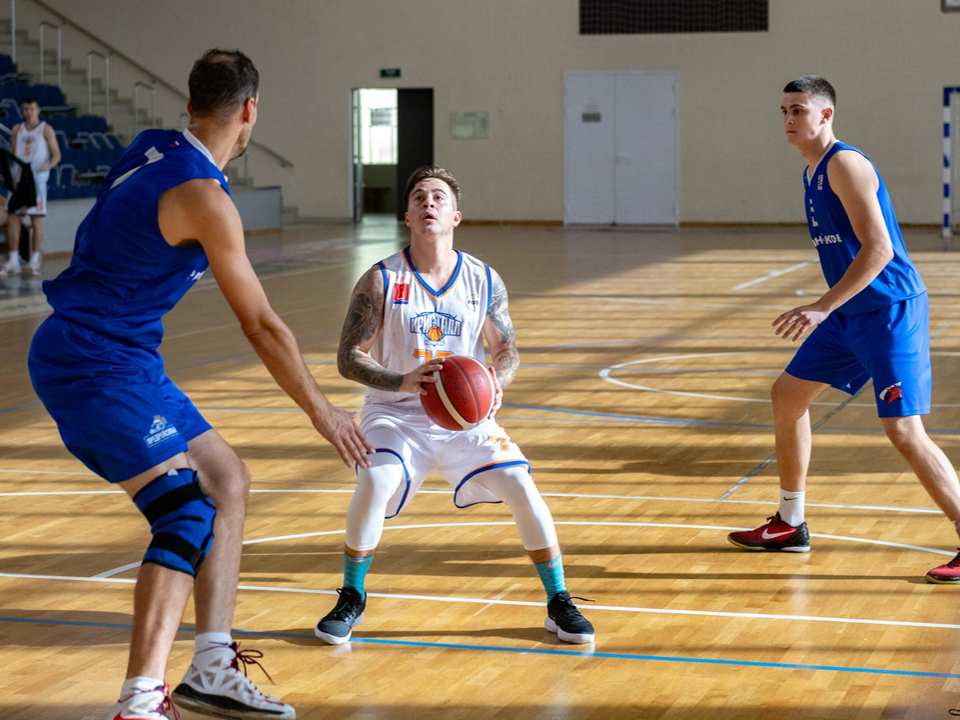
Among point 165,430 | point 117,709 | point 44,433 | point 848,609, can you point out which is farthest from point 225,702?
point 44,433

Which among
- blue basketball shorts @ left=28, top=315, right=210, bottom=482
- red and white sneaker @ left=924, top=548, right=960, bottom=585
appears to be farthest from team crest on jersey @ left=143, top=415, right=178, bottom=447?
red and white sneaker @ left=924, top=548, right=960, bottom=585

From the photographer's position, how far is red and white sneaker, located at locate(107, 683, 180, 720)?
2.87m

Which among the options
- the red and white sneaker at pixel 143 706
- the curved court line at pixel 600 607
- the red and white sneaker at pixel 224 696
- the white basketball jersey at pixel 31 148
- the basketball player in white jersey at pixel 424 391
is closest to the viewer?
the red and white sneaker at pixel 143 706

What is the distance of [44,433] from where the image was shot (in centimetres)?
703

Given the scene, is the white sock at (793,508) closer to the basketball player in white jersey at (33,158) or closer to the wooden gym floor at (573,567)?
the wooden gym floor at (573,567)

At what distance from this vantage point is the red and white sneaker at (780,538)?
4.71 m

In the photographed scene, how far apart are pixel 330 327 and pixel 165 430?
7.94m

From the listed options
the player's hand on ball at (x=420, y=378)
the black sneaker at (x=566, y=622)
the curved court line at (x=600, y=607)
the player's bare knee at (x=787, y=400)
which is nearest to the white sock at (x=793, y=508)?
the player's bare knee at (x=787, y=400)

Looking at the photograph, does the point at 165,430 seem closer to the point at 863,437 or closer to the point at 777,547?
the point at 777,547

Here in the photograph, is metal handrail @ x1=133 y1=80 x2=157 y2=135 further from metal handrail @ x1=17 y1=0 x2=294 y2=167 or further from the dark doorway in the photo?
the dark doorway

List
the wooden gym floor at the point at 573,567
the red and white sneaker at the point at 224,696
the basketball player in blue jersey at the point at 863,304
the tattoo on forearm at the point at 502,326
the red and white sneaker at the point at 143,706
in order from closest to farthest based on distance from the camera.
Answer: the red and white sneaker at the point at 143,706, the red and white sneaker at the point at 224,696, the wooden gym floor at the point at 573,567, the tattoo on forearm at the point at 502,326, the basketball player in blue jersey at the point at 863,304

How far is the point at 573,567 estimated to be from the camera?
4543mm

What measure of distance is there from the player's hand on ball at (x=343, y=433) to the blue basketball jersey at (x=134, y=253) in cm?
47

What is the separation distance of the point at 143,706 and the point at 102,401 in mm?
690
